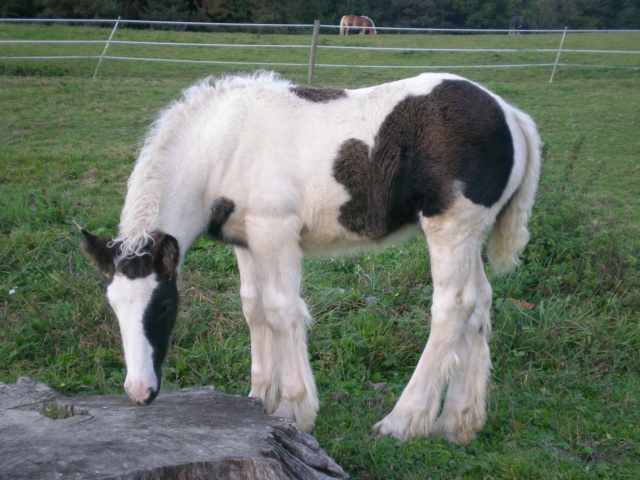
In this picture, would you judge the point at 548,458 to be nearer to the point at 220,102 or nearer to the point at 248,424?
the point at 248,424

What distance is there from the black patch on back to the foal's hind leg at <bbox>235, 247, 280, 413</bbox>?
0.70 metres

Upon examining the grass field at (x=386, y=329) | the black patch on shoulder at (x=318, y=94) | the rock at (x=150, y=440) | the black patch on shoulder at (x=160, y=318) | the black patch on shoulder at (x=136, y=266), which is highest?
the black patch on shoulder at (x=318, y=94)

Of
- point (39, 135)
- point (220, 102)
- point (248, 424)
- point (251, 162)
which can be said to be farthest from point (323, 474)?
point (39, 135)

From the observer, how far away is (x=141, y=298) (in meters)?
3.33

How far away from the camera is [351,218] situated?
4.02 meters

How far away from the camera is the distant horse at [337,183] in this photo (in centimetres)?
382

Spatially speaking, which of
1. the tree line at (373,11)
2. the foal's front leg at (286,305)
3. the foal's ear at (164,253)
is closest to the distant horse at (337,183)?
the foal's front leg at (286,305)

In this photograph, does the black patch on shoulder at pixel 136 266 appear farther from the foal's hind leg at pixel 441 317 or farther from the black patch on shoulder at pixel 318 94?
the foal's hind leg at pixel 441 317

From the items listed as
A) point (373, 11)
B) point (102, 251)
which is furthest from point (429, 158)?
point (373, 11)

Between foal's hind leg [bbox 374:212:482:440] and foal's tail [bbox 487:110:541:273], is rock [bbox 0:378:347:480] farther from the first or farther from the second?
foal's tail [bbox 487:110:541:273]

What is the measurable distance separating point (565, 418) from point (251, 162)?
94.6 inches

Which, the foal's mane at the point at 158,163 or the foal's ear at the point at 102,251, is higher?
the foal's mane at the point at 158,163

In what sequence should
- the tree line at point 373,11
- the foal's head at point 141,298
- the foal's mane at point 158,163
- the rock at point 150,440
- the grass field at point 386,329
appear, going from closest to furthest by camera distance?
1. the rock at point 150,440
2. the foal's head at point 141,298
3. the foal's mane at point 158,163
4. the grass field at point 386,329
5. the tree line at point 373,11

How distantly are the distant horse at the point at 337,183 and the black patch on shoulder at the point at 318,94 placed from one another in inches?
0.4
